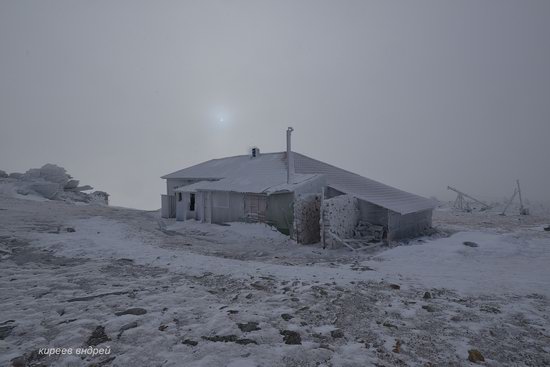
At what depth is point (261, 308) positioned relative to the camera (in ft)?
18.0

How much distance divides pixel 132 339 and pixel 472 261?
440 inches

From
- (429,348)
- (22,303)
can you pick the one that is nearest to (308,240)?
(429,348)

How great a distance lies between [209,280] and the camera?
7.22 m

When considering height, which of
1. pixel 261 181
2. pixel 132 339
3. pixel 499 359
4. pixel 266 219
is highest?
pixel 261 181

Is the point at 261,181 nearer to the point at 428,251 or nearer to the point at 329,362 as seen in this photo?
the point at 428,251

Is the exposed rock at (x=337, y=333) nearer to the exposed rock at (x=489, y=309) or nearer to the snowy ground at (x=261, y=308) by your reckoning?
the snowy ground at (x=261, y=308)

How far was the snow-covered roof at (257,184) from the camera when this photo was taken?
1667cm

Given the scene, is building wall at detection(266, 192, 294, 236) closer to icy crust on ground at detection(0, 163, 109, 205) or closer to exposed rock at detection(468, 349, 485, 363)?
exposed rock at detection(468, 349, 485, 363)

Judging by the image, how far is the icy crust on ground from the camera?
28880mm

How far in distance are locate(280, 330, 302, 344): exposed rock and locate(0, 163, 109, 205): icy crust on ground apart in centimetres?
3209

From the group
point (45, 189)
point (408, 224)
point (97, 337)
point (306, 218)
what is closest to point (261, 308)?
point (97, 337)

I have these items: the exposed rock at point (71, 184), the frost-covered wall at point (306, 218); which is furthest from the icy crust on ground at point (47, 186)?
the frost-covered wall at point (306, 218)

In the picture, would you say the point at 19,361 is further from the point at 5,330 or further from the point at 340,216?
the point at 340,216

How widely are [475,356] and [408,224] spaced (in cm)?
1368
